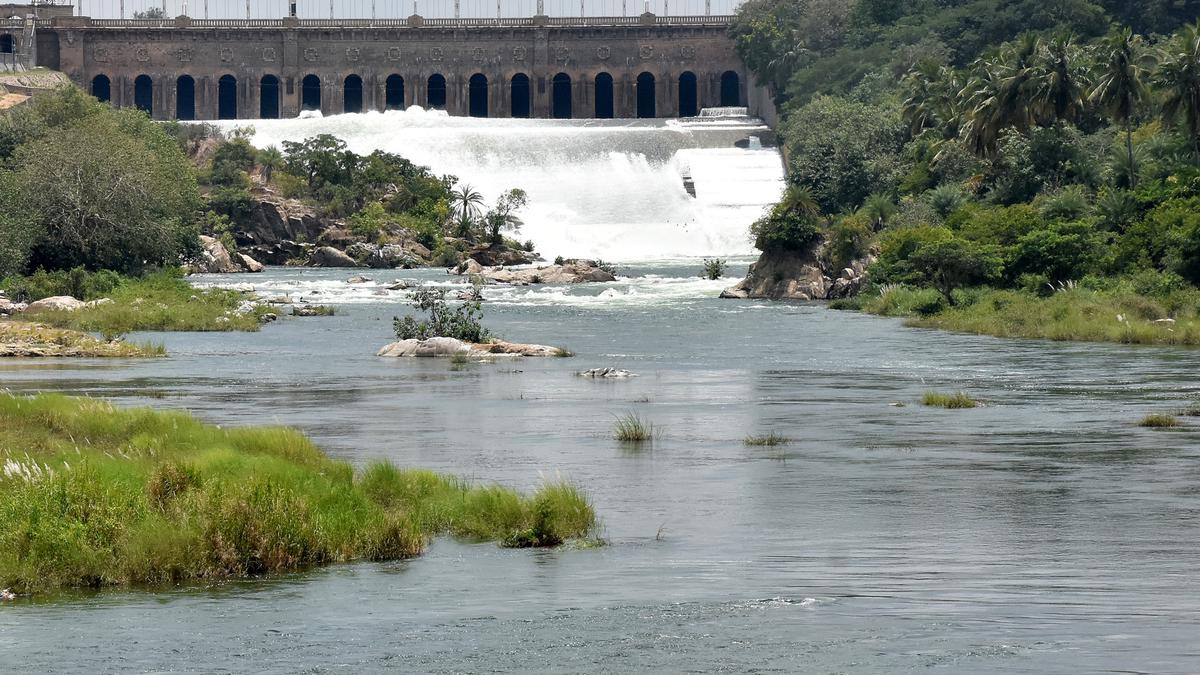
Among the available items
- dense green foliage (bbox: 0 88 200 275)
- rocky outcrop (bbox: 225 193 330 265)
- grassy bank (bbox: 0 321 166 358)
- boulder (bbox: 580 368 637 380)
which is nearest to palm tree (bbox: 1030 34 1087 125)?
dense green foliage (bbox: 0 88 200 275)

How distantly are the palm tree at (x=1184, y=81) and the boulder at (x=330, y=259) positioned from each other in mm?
44384

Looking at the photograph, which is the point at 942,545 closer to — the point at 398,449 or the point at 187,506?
the point at 187,506

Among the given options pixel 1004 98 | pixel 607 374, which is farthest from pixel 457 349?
pixel 1004 98

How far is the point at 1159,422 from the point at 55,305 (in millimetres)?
38336

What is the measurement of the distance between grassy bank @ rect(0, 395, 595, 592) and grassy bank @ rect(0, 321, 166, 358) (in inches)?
957

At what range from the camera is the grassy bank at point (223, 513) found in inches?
776

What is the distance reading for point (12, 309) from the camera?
2409 inches

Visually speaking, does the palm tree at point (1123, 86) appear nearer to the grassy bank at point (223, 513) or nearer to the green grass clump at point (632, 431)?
the green grass clump at point (632, 431)

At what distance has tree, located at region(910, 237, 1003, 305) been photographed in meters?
64.7

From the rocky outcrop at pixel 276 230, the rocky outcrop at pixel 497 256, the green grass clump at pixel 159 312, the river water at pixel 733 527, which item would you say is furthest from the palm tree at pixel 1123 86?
the rocky outcrop at pixel 276 230

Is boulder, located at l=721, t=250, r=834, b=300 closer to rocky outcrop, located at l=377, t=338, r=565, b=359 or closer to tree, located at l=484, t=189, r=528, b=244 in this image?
rocky outcrop, located at l=377, t=338, r=565, b=359

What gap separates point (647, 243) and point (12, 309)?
5909 centimetres

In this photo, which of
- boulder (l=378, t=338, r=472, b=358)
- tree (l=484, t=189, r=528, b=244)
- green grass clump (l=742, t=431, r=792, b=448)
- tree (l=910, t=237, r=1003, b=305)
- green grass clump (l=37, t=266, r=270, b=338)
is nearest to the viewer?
green grass clump (l=742, t=431, r=792, b=448)

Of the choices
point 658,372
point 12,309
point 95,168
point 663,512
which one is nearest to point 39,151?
point 95,168
